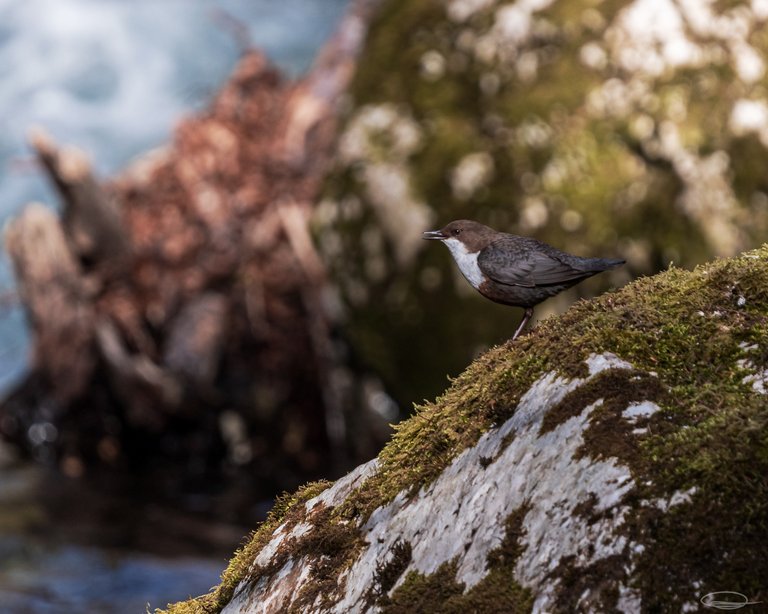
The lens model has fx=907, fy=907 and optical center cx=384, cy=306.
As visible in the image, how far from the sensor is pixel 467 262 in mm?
4156

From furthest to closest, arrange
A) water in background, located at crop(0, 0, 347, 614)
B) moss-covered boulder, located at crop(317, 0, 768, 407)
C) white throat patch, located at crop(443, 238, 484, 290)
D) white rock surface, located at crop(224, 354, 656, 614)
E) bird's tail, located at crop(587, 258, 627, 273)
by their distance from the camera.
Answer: water in background, located at crop(0, 0, 347, 614)
moss-covered boulder, located at crop(317, 0, 768, 407)
white throat patch, located at crop(443, 238, 484, 290)
bird's tail, located at crop(587, 258, 627, 273)
white rock surface, located at crop(224, 354, 656, 614)

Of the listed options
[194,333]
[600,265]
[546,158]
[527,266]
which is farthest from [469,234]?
[194,333]

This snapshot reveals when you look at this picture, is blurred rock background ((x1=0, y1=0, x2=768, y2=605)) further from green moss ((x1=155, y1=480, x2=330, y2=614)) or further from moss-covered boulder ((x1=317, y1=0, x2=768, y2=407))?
green moss ((x1=155, y1=480, x2=330, y2=614))

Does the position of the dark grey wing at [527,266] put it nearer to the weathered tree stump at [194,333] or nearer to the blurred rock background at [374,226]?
the blurred rock background at [374,226]

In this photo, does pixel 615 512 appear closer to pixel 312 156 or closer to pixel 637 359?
pixel 637 359

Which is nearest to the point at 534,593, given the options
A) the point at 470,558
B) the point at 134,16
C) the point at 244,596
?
the point at 470,558

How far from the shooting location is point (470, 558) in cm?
253

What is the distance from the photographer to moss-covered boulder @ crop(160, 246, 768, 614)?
7.22 ft

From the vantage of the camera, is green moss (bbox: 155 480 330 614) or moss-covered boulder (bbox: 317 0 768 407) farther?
moss-covered boulder (bbox: 317 0 768 407)
